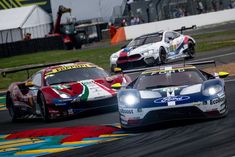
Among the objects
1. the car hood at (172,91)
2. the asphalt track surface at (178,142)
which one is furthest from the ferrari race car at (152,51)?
the car hood at (172,91)

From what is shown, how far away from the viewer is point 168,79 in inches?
467

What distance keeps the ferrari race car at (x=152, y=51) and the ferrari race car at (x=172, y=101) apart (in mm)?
14629

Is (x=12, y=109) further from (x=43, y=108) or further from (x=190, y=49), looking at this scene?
(x=190, y=49)

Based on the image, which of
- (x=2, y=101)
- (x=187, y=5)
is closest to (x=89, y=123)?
(x=2, y=101)

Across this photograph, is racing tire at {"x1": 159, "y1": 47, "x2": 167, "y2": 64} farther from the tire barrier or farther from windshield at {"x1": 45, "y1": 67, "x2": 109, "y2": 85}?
the tire barrier

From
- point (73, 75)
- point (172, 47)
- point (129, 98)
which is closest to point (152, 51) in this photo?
point (172, 47)

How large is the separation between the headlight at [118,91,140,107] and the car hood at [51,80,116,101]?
2823 mm

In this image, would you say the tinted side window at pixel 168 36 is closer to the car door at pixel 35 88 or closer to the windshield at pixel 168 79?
the car door at pixel 35 88

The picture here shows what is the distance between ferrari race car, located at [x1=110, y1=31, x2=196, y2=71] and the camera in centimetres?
2636

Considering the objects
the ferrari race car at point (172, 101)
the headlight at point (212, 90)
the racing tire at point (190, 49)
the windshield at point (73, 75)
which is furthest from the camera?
the racing tire at point (190, 49)

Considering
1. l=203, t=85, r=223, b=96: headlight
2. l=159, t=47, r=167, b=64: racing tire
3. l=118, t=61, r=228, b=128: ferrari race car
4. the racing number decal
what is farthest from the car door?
the racing number decal

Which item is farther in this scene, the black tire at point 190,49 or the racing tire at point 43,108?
the black tire at point 190,49

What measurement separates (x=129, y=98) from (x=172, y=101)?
81cm

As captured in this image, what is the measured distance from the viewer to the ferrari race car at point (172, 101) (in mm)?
10805
